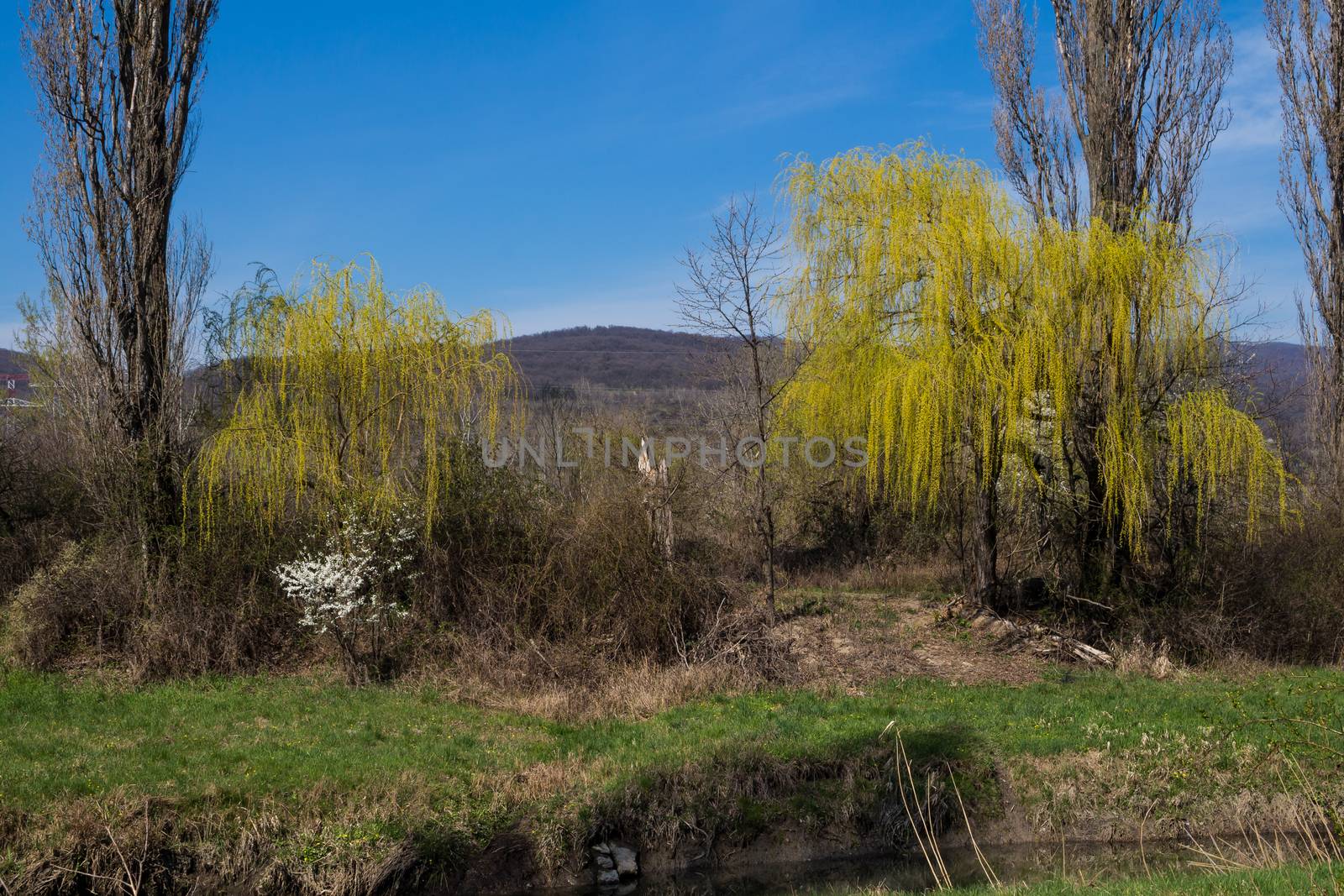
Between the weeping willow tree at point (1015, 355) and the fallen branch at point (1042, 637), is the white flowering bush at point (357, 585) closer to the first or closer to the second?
the weeping willow tree at point (1015, 355)

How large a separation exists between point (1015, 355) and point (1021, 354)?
0.24 m

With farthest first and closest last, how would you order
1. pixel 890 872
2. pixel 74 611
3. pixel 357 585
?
pixel 74 611 → pixel 357 585 → pixel 890 872

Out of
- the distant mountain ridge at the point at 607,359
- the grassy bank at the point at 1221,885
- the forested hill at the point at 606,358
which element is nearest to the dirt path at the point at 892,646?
the grassy bank at the point at 1221,885

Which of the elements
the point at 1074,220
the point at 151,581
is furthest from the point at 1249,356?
the point at 151,581

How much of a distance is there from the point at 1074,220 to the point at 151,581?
14.6m

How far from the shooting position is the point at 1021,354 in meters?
13.4

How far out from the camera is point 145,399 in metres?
14.2

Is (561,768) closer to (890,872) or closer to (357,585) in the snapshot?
(890,872)

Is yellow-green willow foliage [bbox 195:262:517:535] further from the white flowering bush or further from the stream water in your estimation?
the stream water

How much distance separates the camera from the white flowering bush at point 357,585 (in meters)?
12.9

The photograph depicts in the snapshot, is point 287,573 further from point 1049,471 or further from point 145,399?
point 1049,471

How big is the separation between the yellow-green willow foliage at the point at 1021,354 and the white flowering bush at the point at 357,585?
659 centimetres

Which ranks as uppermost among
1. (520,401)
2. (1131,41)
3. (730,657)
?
(1131,41)

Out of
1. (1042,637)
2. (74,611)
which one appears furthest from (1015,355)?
(74,611)
